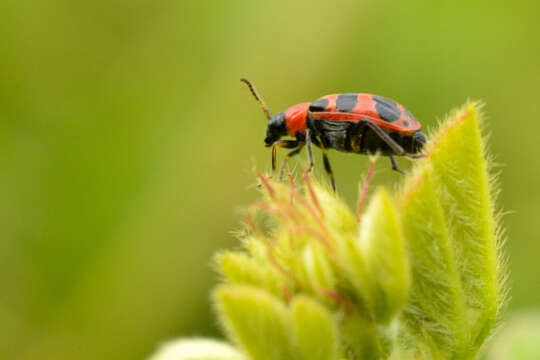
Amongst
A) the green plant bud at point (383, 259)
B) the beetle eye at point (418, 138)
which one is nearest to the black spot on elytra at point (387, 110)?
the beetle eye at point (418, 138)

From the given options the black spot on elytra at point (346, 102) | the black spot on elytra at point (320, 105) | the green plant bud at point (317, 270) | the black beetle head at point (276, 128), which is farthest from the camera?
the black beetle head at point (276, 128)

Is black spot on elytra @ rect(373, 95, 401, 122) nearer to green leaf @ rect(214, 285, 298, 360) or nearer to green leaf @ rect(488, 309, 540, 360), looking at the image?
green leaf @ rect(488, 309, 540, 360)

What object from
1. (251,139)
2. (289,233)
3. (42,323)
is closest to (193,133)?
(251,139)

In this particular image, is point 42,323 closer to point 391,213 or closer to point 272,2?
point 272,2

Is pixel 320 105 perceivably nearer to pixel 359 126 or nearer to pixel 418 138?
pixel 359 126

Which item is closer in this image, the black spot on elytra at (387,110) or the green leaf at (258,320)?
the green leaf at (258,320)

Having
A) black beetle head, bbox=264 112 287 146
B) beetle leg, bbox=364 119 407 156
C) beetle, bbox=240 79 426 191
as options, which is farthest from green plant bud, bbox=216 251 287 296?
black beetle head, bbox=264 112 287 146

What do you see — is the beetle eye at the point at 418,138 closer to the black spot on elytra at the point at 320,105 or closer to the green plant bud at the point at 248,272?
the black spot on elytra at the point at 320,105
